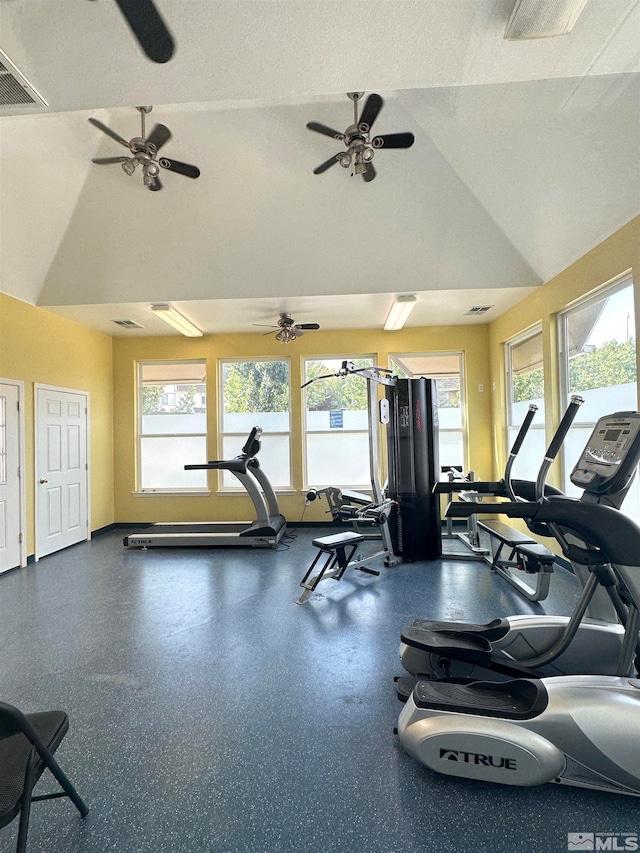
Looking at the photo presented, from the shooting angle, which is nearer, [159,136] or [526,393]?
[159,136]

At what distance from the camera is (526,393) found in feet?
16.1

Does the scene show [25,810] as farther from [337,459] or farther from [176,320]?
[337,459]

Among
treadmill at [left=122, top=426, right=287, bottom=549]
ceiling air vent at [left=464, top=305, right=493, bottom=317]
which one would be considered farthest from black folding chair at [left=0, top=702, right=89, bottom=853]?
ceiling air vent at [left=464, top=305, right=493, bottom=317]

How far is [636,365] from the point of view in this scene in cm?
289

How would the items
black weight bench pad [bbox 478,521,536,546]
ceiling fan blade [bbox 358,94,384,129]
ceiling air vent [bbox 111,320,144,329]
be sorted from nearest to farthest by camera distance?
ceiling fan blade [bbox 358,94,384,129] → black weight bench pad [bbox 478,521,536,546] → ceiling air vent [bbox 111,320,144,329]

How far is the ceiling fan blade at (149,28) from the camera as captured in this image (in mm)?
1486

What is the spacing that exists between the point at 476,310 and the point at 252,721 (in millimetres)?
4989

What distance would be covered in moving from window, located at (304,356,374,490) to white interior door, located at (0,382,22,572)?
3.58m

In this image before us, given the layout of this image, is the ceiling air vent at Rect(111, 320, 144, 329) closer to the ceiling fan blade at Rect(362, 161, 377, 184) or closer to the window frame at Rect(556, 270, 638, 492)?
the ceiling fan blade at Rect(362, 161, 377, 184)

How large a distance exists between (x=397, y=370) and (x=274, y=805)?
207 inches

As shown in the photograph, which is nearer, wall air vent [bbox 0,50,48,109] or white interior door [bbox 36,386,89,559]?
wall air vent [bbox 0,50,48,109]

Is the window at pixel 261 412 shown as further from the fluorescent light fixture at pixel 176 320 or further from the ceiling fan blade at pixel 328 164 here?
the ceiling fan blade at pixel 328 164

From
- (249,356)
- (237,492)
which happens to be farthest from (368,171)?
(237,492)

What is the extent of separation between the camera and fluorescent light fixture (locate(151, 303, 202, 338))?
4.63 meters
